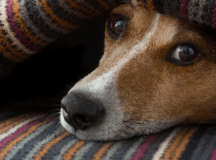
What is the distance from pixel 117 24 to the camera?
61.4 inches

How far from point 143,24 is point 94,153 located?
2.45ft

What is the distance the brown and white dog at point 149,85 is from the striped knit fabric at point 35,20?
11.7 inches

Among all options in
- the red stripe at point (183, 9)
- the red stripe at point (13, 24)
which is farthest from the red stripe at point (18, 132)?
the red stripe at point (183, 9)

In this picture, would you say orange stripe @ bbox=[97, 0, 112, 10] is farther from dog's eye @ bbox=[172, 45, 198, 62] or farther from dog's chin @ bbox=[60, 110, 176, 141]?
dog's chin @ bbox=[60, 110, 176, 141]

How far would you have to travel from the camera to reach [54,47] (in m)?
1.99

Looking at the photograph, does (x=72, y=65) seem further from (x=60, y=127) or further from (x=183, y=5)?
(x=183, y=5)

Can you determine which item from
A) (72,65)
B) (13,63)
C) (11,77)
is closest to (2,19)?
(13,63)

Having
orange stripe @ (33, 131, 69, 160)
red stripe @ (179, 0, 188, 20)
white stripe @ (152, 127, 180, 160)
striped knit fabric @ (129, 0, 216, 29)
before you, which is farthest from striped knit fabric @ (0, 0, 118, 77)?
white stripe @ (152, 127, 180, 160)

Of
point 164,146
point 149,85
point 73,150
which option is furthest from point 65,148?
point 149,85

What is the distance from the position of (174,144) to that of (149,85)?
35 cm

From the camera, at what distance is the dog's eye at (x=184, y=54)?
1.30 metres

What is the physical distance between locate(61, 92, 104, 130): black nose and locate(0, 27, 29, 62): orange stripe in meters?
0.55

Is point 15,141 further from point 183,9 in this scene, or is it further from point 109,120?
point 183,9

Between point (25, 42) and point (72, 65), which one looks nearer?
point (25, 42)
